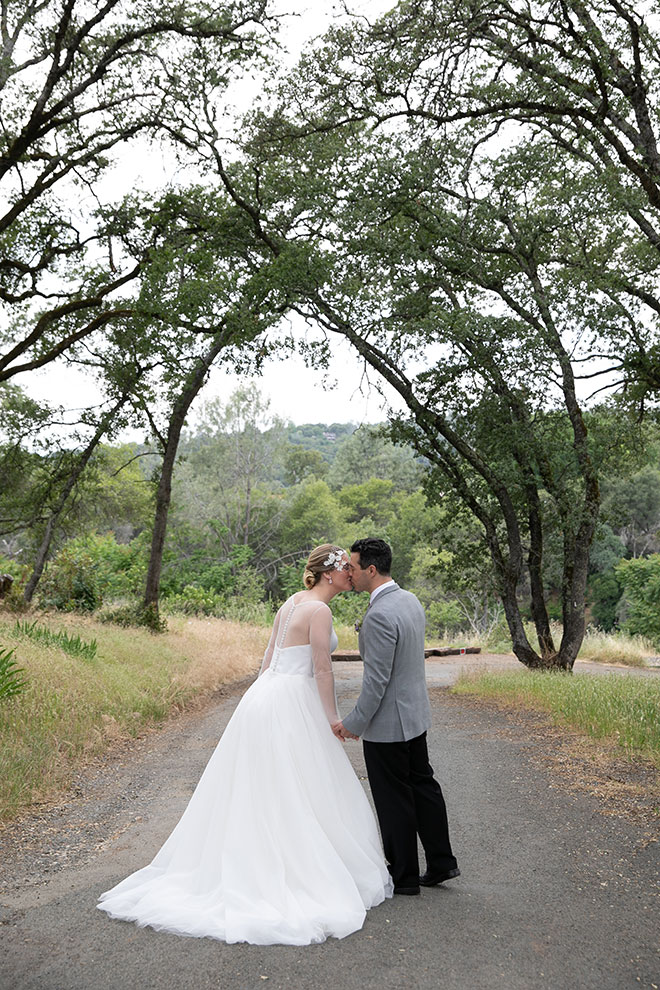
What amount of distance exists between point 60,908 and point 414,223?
43.4 feet

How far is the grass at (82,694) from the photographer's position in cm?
735

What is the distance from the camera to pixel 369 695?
4.98 m

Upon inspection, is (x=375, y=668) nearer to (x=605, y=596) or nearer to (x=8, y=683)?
(x=8, y=683)

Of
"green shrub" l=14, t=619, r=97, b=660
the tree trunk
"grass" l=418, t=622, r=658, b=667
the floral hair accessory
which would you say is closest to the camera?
the floral hair accessory

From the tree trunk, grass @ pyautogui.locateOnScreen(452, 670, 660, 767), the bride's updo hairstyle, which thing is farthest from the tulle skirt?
the tree trunk

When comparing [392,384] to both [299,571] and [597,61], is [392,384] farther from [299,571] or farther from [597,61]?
[299,571]

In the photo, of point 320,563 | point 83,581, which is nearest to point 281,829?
point 320,563

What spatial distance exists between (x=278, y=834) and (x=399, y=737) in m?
0.91

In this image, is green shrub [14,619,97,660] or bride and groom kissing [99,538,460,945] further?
green shrub [14,619,97,660]

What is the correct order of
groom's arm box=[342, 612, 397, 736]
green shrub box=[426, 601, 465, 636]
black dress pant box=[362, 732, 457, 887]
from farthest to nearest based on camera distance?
green shrub box=[426, 601, 465, 636] → groom's arm box=[342, 612, 397, 736] → black dress pant box=[362, 732, 457, 887]

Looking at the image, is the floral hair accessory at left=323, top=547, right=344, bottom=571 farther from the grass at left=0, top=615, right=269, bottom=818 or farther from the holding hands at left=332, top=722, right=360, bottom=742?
the grass at left=0, top=615, right=269, bottom=818

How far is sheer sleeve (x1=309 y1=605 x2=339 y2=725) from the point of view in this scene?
5.20 m

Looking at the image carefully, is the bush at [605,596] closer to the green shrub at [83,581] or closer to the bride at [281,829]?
the green shrub at [83,581]

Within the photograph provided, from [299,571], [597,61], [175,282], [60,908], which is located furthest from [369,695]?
[299,571]
